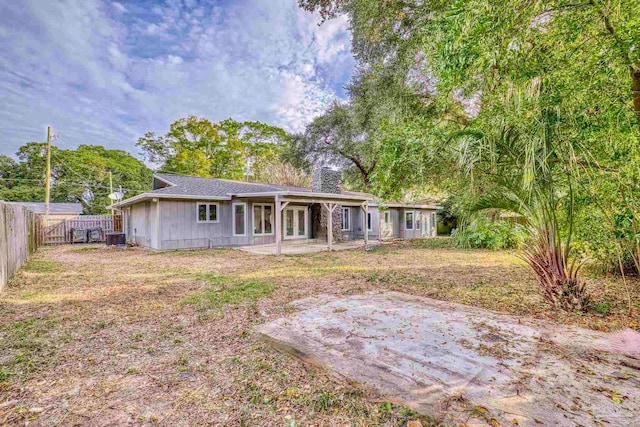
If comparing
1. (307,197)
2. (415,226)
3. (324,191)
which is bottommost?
(415,226)

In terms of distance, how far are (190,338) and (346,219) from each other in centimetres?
1423

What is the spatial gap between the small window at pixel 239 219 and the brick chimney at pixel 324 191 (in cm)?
354

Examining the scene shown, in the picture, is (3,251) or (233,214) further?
(233,214)

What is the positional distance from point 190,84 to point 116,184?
800 inches

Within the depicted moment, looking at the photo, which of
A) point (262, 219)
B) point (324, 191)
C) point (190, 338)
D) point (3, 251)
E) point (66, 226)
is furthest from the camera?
point (66, 226)

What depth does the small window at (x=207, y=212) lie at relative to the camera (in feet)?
42.1

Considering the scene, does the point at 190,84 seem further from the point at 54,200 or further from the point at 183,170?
the point at 54,200

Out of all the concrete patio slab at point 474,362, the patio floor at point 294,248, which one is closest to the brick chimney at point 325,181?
the patio floor at point 294,248

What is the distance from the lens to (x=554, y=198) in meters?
4.10

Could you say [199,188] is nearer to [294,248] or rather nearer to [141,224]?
[141,224]

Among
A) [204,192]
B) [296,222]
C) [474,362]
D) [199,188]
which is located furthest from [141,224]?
[474,362]

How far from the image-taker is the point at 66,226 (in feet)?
54.3

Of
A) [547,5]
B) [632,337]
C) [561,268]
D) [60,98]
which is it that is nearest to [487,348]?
[632,337]

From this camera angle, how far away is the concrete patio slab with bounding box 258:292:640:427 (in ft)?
6.63
